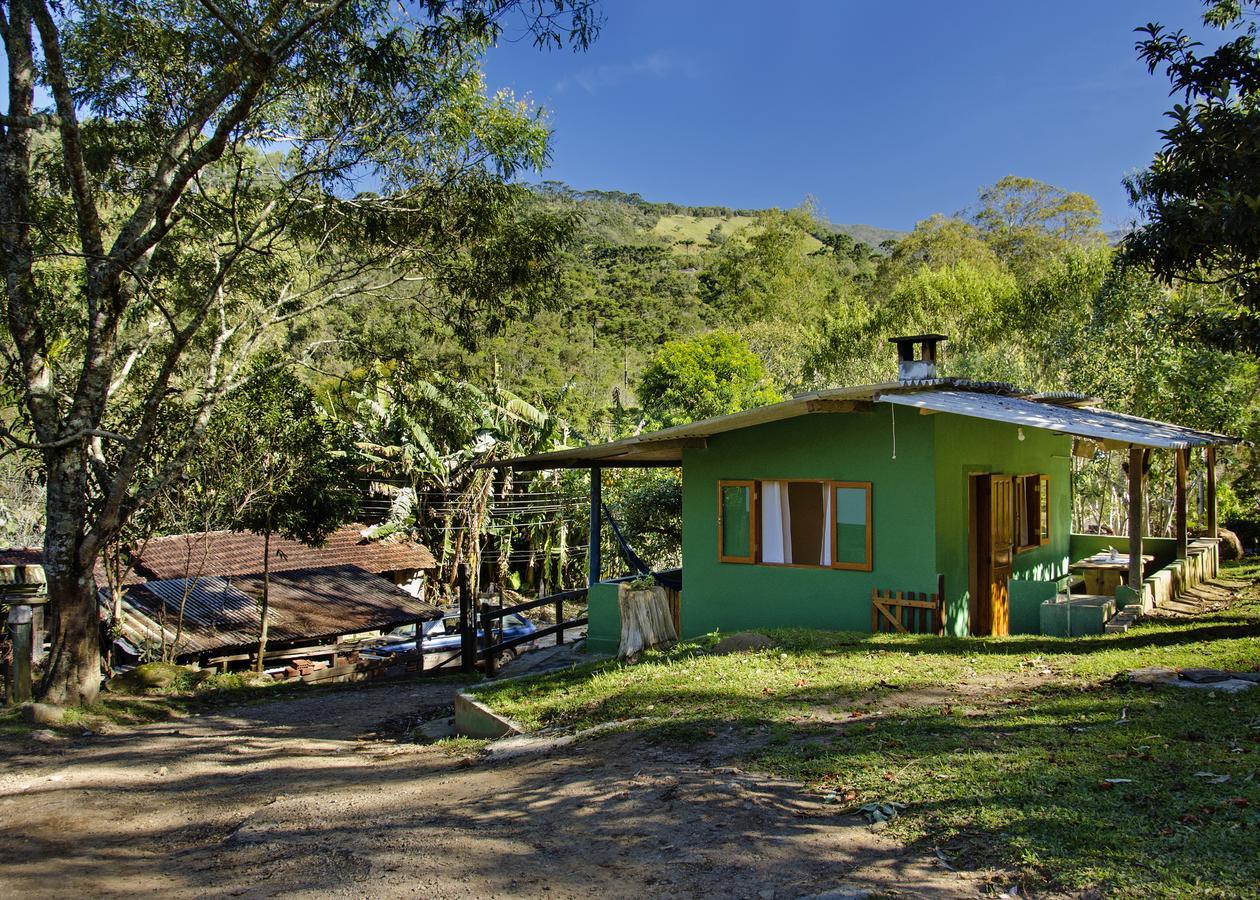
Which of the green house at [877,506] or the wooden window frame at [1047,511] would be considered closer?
the green house at [877,506]

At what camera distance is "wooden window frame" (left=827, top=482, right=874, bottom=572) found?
1140 cm

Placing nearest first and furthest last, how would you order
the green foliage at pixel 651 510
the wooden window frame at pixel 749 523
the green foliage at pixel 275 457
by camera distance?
1. the wooden window frame at pixel 749 523
2. the green foliage at pixel 275 457
3. the green foliage at pixel 651 510

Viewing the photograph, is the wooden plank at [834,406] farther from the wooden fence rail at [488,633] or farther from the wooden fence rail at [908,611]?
the wooden fence rail at [488,633]

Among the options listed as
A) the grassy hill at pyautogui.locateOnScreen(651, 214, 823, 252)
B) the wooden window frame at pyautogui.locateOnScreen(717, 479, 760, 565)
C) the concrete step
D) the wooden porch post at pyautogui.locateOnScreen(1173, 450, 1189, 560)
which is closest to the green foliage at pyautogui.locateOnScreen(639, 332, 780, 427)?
the wooden porch post at pyautogui.locateOnScreen(1173, 450, 1189, 560)

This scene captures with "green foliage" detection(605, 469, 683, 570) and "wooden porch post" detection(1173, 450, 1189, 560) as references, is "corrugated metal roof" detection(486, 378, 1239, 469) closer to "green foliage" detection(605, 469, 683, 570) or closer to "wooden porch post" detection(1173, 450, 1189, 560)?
"wooden porch post" detection(1173, 450, 1189, 560)

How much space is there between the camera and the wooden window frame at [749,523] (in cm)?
1239

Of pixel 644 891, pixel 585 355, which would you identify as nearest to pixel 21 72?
pixel 644 891

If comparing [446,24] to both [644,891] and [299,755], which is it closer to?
[299,755]

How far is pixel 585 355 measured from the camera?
47.8m

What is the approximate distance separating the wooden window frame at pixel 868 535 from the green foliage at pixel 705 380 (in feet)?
69.8

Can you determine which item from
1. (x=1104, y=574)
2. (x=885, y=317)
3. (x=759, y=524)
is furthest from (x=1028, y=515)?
(x=885, y=317)

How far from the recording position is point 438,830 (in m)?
5.59

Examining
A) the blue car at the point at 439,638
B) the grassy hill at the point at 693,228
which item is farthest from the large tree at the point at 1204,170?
the grassy hill at the point at 693,228

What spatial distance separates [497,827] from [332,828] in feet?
3.88
